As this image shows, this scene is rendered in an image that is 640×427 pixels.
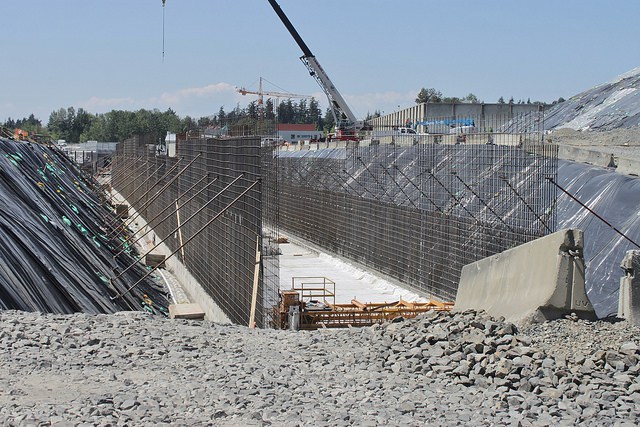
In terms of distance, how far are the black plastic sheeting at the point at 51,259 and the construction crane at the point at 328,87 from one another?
3461 centimetres

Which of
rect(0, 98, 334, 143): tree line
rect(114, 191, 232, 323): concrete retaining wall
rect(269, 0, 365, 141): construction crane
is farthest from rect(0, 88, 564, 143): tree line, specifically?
rect(114, 191, 232, 323): concrete retaining wall

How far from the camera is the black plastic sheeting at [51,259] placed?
12.3m

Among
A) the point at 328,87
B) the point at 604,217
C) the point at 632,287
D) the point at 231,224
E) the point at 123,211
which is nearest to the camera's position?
the point at 632,287

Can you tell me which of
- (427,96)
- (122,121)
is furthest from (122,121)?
(427,96)

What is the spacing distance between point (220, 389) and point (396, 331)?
3.02 m

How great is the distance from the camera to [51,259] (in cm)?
1425

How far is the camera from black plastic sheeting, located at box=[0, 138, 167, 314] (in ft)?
40.2

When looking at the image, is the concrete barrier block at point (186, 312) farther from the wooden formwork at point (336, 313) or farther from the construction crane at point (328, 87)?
the construction crane at point (328, 87)

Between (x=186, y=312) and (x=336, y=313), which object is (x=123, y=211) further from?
(x=336, y=313)

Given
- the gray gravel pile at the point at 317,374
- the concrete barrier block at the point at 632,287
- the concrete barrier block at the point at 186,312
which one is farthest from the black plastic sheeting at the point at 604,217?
the concrete barrier block at the point at 186,312

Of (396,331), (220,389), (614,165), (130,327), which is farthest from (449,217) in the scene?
(220,389)

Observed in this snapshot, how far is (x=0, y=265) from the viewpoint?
11742 mm

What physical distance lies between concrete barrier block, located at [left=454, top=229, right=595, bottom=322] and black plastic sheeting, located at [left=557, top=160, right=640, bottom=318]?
2.42m

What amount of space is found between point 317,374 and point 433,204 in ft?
43.6
